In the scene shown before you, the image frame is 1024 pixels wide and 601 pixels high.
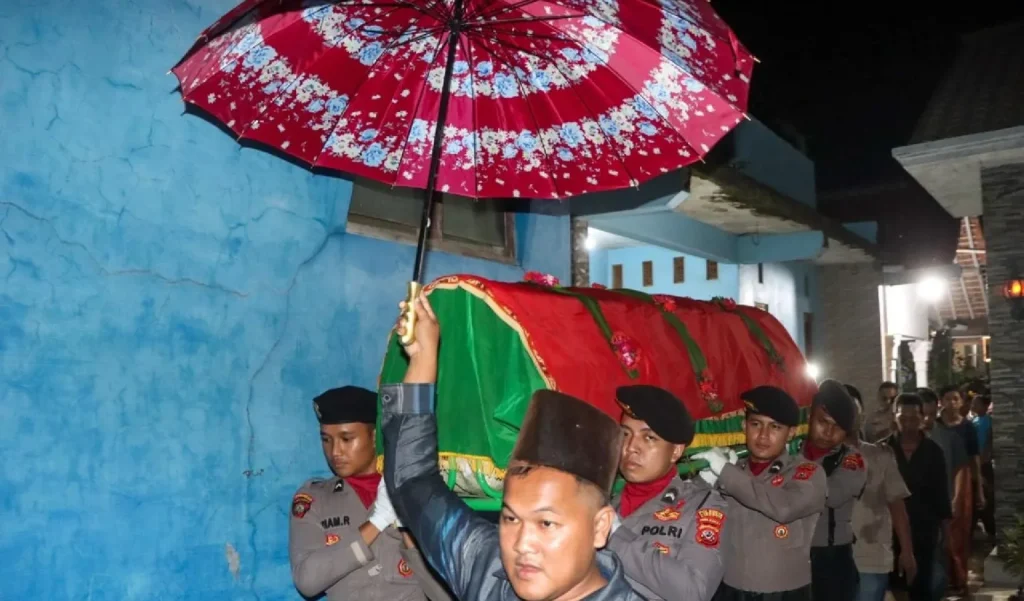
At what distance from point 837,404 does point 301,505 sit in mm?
3063

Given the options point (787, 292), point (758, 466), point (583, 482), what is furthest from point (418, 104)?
point (787, 292)

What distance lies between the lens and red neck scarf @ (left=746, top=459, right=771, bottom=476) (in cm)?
406

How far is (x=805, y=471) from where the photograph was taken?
13.0 feet

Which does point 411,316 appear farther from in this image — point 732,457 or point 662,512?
point 732,457

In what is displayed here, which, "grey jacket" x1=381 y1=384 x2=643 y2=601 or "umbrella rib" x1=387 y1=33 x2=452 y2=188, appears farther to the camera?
"umbrella rib" x1=387 y1=33 x2=452 y2=188

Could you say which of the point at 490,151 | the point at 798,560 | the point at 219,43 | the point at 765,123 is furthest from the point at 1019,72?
the point at 219,43

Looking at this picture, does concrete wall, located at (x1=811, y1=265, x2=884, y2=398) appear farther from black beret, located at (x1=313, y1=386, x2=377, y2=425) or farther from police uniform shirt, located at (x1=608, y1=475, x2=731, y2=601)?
black beret, located at (x1=313, y1=386, x2=377, y2=425)

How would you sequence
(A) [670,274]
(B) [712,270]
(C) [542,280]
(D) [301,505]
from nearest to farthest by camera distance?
(D) [301,505] → (C) [542,280] → (B) [712,270] → (A) [670,274]

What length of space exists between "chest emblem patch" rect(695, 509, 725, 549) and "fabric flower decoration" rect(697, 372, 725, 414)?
778mm

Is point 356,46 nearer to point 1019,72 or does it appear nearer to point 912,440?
point 912,440

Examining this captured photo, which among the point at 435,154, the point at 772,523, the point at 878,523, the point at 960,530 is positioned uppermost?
the point at 435,154

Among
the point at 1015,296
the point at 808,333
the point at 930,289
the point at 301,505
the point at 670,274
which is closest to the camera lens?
the point at 301,505

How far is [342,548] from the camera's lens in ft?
9.85

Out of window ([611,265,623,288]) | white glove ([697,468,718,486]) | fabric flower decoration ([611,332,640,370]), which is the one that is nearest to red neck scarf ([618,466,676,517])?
fabric flower decoration ([611,332,640,370])
